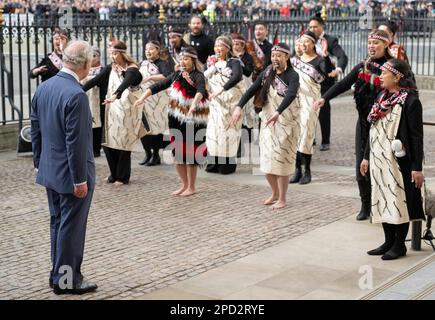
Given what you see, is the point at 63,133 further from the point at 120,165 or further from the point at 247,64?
the point at 247,64

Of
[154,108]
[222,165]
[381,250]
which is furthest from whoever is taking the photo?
[154,108]

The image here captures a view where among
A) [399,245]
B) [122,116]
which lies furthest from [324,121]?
[399,245]

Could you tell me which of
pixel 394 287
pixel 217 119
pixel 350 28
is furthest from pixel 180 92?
pixel 350 28

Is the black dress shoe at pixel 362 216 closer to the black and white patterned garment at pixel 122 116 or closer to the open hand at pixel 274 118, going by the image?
the open hand at pixel 274 118

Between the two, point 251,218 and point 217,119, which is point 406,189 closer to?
point 251,218

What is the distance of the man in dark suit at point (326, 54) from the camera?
12.2 metres

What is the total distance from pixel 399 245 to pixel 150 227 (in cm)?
244

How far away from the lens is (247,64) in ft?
38.7

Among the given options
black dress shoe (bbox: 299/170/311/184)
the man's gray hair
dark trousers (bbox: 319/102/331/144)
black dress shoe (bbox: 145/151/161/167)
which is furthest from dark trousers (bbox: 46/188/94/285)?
dark trousers (bbox: 319/102/331/144)

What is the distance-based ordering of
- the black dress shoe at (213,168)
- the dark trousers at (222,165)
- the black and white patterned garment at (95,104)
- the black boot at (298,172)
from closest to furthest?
1. the black boot at (298,172)
2. the dark trousers at (222,165)
3. the black dress shoe at (213,168)
4. the black and white patterned garment at (95,104)

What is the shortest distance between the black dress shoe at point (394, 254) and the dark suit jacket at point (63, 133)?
253cm

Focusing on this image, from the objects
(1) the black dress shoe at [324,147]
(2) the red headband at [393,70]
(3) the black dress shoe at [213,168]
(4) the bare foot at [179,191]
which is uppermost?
(2) the red headband at [393,70]

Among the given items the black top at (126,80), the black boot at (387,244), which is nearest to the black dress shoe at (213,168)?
the black top at (126,80)

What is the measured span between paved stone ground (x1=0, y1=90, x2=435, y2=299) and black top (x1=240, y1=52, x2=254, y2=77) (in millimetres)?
1255
